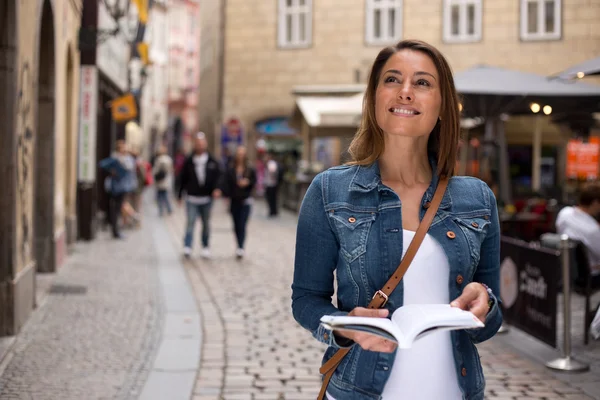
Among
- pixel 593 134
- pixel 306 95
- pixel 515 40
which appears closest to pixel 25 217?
pixel 306 95

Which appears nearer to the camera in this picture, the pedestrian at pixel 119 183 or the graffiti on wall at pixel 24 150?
the graffiti on wall at pixel 24 150

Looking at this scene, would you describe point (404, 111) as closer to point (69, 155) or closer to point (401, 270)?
point (401, 270)

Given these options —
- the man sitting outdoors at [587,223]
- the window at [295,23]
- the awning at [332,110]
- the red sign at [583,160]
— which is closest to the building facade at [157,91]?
the window at [295,23]

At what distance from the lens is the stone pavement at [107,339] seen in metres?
6.10

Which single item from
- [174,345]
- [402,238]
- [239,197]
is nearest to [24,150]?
[174,345]

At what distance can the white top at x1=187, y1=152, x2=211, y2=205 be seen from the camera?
46.7 ft

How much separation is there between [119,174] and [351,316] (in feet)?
53.4

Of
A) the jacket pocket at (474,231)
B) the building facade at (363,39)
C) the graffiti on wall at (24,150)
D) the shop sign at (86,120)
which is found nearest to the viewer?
the jacket pocket at (474,231)

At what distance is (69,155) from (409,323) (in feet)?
44.7

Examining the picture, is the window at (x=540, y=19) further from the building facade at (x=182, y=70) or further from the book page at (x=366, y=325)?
the building facade at (x=182, y=70)

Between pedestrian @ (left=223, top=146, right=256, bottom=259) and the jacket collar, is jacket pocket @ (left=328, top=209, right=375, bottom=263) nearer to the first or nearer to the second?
the jacket collar

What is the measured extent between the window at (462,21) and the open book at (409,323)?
28.9 meters

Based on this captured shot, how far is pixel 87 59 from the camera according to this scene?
14.8m

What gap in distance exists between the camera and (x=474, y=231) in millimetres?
2668
